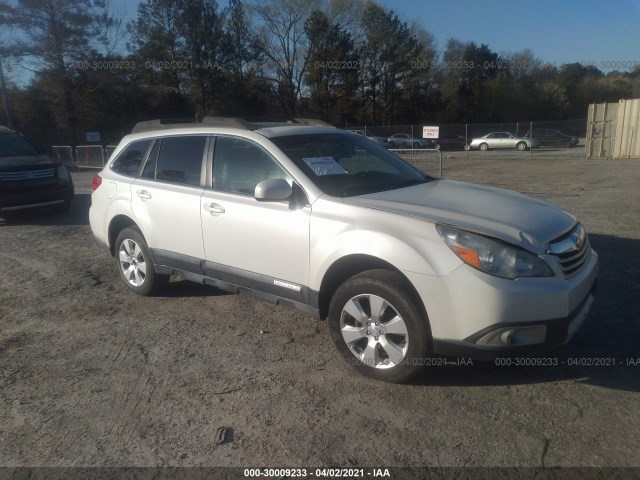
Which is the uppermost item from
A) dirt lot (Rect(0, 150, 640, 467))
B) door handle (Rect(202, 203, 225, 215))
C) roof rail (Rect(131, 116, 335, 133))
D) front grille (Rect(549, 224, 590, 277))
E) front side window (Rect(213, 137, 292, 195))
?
roof rail (Rect(131, 116, 335, 133))

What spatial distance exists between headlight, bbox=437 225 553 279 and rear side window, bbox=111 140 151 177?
3664 mm

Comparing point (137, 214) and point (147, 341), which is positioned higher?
point (137, 214)

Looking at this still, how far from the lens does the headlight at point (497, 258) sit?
3.05 meters

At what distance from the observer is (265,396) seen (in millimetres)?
3424

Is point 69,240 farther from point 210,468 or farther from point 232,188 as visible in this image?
point 210,468

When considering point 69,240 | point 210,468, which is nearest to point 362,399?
point 210,468

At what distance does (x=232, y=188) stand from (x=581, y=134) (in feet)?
172

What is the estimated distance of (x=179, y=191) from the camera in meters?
4.74

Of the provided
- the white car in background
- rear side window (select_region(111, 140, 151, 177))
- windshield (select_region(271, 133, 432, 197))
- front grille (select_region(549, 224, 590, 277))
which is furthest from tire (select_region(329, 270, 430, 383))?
rear side window (select_region(111, 140, 151, 177))

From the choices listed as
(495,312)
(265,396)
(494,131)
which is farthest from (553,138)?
(265,396)

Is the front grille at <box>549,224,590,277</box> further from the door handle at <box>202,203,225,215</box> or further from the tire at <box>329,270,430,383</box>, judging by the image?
the door handle at <box>202,203,225,215</box>

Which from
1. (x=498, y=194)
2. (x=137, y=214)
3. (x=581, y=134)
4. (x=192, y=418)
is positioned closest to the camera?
(x=192, y=418)

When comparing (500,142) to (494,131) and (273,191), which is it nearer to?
(494,131)

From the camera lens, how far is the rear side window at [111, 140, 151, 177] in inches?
211
